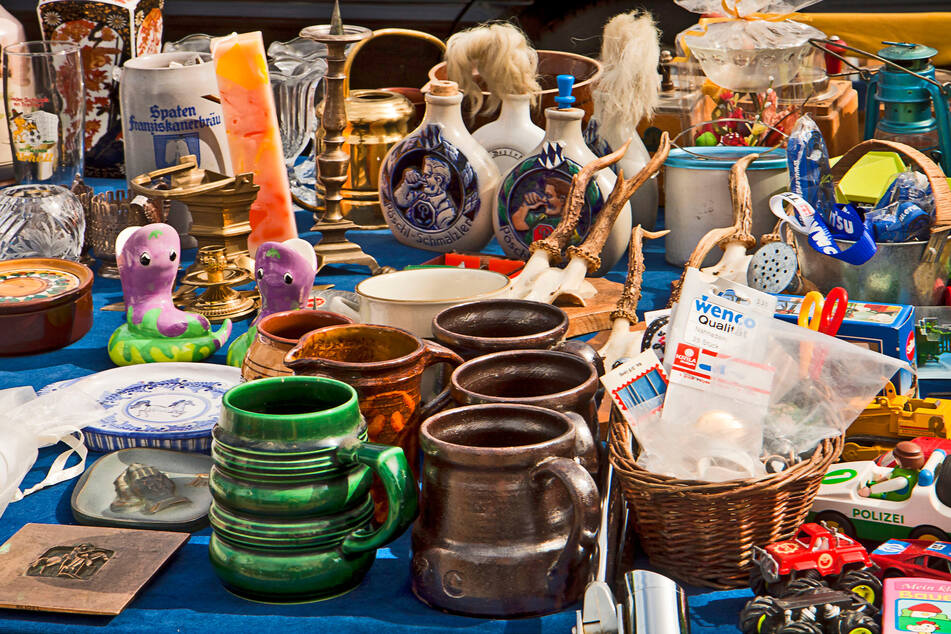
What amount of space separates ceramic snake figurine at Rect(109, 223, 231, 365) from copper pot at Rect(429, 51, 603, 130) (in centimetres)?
55

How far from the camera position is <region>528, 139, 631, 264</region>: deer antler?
1184 millimetres

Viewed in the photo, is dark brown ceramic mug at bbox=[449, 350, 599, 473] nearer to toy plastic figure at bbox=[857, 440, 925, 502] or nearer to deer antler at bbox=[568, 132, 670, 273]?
toy plastic figure at bbox=[857, 440, 925, 502]

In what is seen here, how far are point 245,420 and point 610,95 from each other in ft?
2.80

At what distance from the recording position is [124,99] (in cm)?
139

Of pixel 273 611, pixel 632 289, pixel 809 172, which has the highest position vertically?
pixel 809 172

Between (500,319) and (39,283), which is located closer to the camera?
(500,319)

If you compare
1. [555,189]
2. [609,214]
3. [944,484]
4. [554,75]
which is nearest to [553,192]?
[555,189]

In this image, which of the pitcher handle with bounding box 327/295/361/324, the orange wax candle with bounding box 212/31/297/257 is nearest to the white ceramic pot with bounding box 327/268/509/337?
the pitcher handle with bounding box 327/295/361/324

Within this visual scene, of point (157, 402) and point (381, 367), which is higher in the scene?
point (381, 367)

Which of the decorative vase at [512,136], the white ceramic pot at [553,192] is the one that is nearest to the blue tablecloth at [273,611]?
the white ceramic pot at [553,192]

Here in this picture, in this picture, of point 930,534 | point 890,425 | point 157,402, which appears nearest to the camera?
point 930,534

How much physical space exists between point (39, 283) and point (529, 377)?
0.67 m

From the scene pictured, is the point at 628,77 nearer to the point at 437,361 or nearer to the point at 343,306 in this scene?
the point at 343,306

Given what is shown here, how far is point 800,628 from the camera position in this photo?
0.61 m
